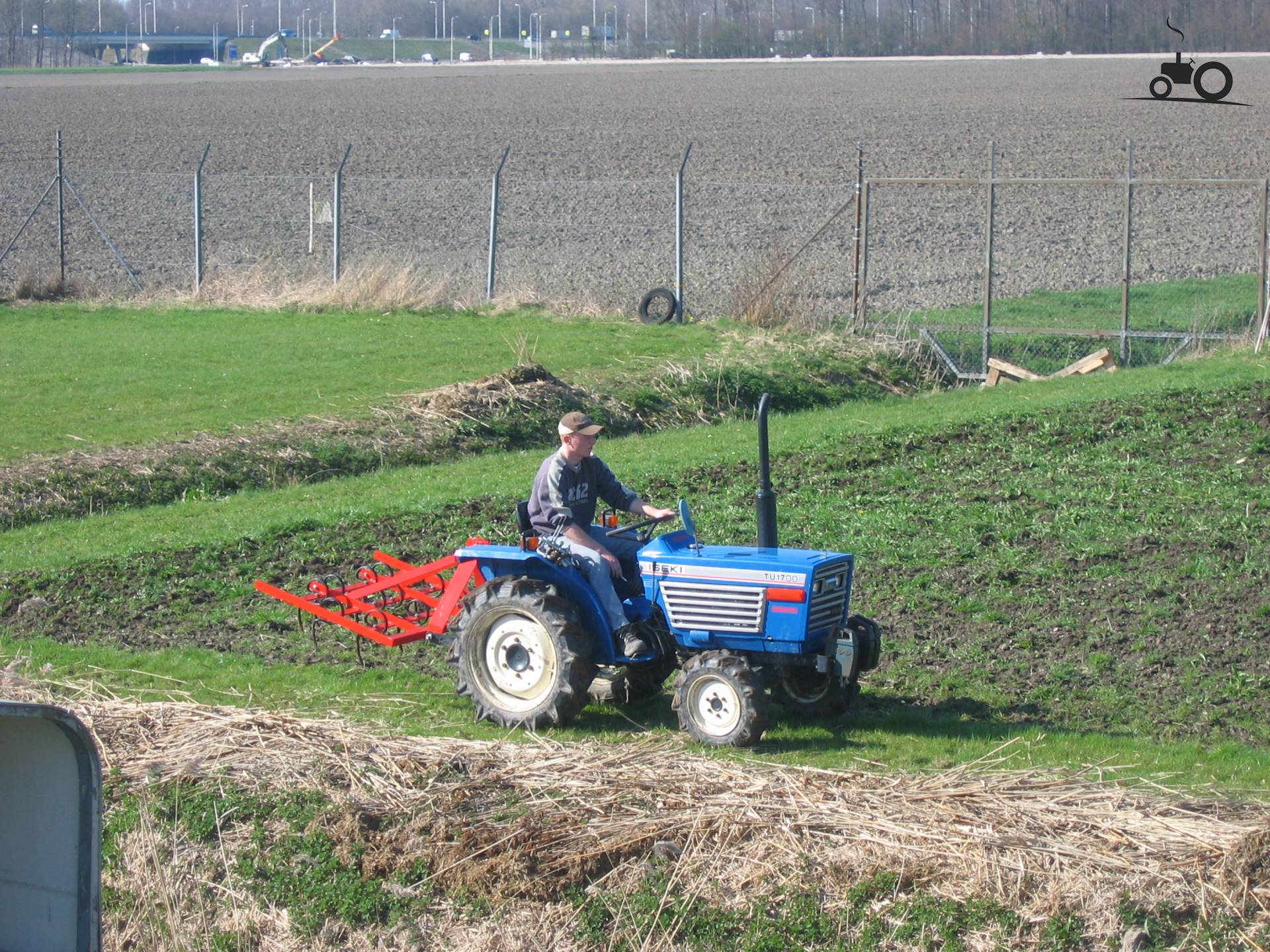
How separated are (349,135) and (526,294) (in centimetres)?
2946

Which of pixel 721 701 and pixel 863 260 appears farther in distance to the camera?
pixel 863 260

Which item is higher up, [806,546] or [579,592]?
[579,592]

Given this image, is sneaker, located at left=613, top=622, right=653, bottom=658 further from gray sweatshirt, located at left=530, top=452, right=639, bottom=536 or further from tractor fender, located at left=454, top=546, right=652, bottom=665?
gray sweatshirt, located at left=530, top=452, right=639, bottom=536

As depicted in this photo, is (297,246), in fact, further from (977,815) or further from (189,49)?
(189,49)

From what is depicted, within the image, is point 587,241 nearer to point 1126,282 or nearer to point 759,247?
point 759,247

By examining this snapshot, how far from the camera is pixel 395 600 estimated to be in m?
8.80

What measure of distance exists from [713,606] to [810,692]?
2.67ft

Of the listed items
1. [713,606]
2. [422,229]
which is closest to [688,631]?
[713,606]

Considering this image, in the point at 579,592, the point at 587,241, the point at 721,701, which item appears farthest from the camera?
the point at 587,241

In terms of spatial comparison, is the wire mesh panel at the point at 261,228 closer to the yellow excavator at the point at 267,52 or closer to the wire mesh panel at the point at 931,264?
the wire mesh panel at the point at 931,264

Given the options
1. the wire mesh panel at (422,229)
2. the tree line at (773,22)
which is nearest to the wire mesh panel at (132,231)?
the wire mesh panel at (422,229)

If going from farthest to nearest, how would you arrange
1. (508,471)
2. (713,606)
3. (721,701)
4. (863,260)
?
(863,260) < (508,471) < (713,606) < (721,701)

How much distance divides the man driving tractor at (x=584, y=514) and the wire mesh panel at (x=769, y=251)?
43.6ft

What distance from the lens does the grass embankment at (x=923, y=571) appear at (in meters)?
7.66
